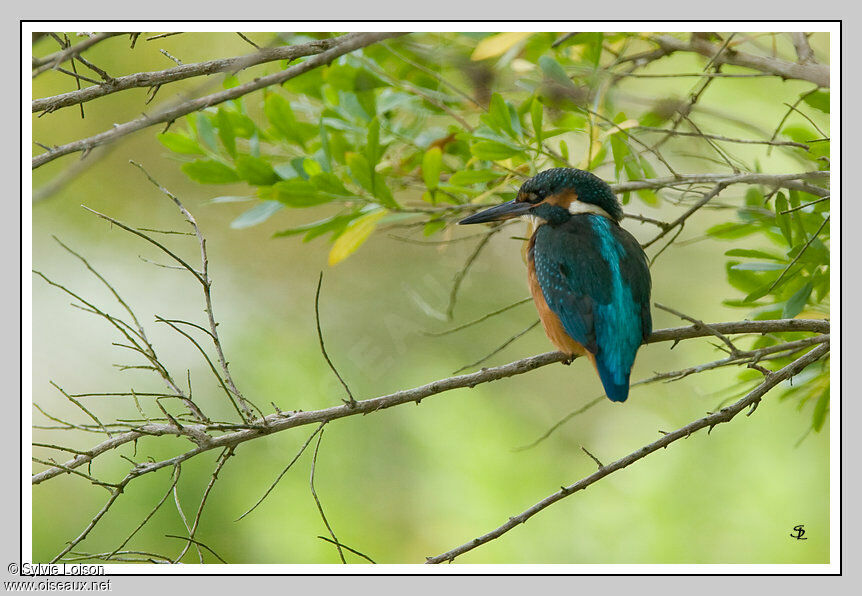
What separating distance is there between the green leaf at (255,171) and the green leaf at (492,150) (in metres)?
0.59

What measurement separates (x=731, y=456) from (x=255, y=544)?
1781 millimetres

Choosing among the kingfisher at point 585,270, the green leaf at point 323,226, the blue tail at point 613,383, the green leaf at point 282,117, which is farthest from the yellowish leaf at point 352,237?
the blue tail at point 613,383

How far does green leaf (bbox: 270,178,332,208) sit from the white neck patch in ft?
2.28

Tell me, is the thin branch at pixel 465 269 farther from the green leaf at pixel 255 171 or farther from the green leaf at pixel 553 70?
the green leaf at pixel 255 171

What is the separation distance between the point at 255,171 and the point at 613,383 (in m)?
1.15

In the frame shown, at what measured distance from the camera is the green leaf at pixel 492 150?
2.09 meters

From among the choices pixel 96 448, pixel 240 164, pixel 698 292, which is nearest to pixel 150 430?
pixel 96 448

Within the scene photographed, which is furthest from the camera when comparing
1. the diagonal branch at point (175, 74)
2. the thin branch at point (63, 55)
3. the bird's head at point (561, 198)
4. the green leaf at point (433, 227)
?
the green leaf at point (433, 227)

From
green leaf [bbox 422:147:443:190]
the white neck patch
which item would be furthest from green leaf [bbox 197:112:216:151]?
the white neck patch

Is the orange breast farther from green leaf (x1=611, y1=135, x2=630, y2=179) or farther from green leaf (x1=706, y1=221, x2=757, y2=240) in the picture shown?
green leaf (x1=706, y1=221, x2=757, y2=240)

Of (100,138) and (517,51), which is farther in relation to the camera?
(517,51)

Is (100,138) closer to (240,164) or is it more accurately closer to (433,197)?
(240,164)

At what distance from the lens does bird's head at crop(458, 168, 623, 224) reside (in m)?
2.21
